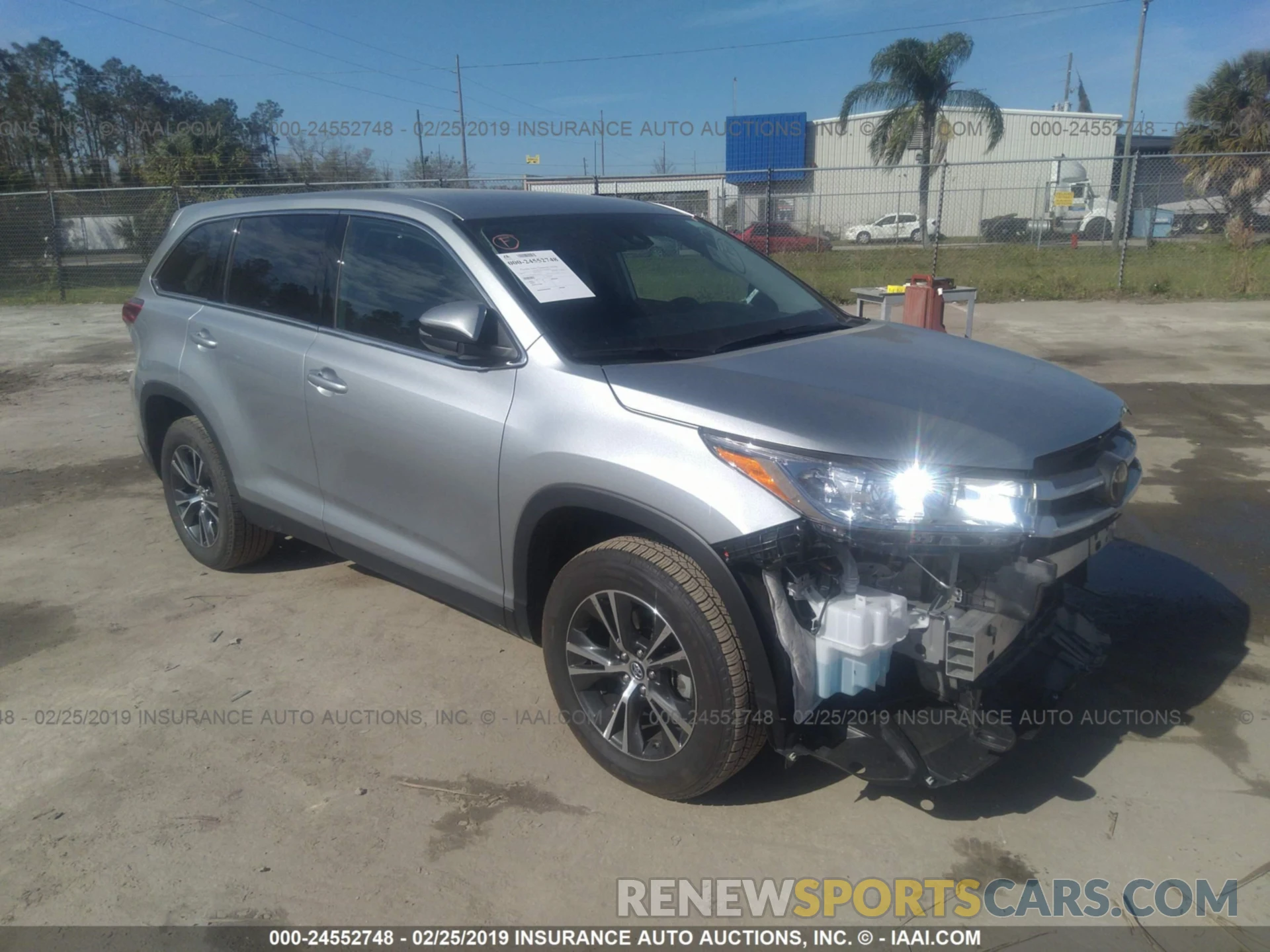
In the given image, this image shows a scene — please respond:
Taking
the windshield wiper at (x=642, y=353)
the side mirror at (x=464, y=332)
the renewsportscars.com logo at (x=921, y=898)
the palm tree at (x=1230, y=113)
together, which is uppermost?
the palm tree at (x=1230, y=113)

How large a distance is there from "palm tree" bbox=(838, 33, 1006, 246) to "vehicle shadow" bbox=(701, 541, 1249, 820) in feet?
90.7

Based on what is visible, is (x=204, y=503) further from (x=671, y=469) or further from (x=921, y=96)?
(x=921, y=96)

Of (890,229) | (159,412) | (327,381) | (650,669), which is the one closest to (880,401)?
(650,669)

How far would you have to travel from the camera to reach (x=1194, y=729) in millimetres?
3432

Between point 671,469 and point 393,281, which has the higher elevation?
point 393,281

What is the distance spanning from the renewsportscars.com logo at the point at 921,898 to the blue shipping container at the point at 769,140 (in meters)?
40.7

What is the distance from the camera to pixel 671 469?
273 centimetres

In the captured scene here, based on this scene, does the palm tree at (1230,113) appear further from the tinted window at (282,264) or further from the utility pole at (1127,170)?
the tinted window at (282,264)

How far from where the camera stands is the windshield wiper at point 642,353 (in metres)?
3.18

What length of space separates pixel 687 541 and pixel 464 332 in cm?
105

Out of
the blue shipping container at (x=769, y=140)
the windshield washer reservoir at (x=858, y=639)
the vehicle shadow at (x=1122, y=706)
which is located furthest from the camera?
the blue shipping container at (x=769, y=140)

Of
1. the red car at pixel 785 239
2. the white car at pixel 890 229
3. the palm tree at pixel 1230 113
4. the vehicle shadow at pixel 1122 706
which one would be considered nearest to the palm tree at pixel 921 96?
the white car at pixel 890 229

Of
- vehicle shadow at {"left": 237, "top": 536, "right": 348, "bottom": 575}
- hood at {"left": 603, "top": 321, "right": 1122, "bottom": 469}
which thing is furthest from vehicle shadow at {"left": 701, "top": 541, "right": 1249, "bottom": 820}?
vehicle shadow at {"left": 237, "top": 536, "right": 348, "bottom": 575}

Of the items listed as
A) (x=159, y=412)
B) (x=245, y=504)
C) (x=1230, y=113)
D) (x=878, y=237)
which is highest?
(x=1230, y=113)
